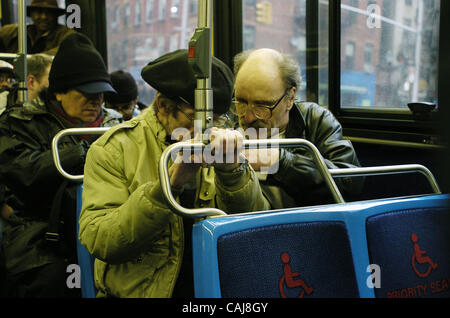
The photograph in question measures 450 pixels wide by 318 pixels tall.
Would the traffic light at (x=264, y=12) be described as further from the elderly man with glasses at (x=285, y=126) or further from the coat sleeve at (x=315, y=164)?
the coat sleeve at (x=315, y=164)

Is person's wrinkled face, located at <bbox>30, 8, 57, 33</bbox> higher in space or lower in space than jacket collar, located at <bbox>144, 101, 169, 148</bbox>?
higher

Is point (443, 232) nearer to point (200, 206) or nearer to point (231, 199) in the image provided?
point (231, 199)

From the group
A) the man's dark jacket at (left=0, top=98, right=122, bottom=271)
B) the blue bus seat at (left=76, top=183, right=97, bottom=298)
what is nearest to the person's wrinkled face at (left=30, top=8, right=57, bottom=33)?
the man's dark jacket at (left=0, top=98, right=122, bottom=271)

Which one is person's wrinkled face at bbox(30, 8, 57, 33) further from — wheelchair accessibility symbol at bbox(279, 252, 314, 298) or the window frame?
wheelchair accessibility symbol at bbox(279, 252, 314, 298)

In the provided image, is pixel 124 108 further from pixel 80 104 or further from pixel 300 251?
pixel 300 251

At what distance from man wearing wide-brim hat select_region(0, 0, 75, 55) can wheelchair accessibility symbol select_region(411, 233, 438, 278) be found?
3949mm

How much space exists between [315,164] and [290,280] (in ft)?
2.07

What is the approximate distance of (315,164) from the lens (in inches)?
68.5

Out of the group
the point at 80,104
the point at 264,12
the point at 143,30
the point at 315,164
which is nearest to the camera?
the point at 315,164

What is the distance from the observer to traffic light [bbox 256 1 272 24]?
11.9ft

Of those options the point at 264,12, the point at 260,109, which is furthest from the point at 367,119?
the point at 264,12

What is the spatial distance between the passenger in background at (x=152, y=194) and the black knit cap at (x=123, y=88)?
2.94 metres
